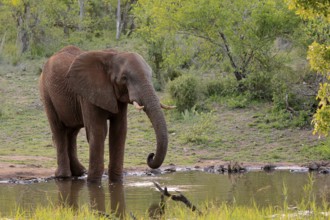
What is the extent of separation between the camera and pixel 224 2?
2152cm

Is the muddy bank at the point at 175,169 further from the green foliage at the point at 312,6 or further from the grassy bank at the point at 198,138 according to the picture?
the green foliage at the point at 312,6

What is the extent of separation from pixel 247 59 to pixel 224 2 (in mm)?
1859

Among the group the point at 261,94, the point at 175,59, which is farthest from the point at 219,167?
the point at 175,59

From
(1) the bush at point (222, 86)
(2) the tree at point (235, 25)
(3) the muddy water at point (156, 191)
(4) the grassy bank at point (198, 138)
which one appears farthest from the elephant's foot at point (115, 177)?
(1) the bush at point (222, 86)

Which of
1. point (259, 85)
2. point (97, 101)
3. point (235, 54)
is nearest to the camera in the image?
point (97, 101)

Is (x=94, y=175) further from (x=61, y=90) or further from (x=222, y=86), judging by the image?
(x=222, y=86)

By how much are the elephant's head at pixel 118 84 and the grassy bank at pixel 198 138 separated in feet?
9.68

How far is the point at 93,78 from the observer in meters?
13.1

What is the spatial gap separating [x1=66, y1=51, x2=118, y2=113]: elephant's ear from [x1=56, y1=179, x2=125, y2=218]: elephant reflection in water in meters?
1.32

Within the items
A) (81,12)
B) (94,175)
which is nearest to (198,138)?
(94,175)

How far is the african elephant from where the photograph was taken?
12086mm

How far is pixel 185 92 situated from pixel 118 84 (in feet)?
28.3

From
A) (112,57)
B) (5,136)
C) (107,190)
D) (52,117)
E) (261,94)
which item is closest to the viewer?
(107,190)

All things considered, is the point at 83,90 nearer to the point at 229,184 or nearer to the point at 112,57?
the point at 112,57
